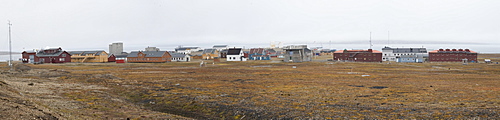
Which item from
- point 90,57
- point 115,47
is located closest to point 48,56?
point 90,57

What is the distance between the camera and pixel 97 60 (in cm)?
11562

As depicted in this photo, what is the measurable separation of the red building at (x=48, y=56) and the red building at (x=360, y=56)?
9676 cm

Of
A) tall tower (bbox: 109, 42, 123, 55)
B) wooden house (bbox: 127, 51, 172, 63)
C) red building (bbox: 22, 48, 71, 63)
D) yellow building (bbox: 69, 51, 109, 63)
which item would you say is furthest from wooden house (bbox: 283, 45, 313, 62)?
tall tower (bbox: 109, 42, 123, 55)

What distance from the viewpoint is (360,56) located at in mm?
125938

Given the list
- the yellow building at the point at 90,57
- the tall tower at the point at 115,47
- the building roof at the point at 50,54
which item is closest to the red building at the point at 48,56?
the building roof at the point at 50,54

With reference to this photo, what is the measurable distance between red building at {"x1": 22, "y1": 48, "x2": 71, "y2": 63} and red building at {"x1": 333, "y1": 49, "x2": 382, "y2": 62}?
3809 inches

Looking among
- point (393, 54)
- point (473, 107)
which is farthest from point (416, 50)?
point (473, 107)

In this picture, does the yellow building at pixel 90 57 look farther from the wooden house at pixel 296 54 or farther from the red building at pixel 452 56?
the red building at pixel 452 56

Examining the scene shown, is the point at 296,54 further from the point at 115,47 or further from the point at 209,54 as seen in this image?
the point at 115,47

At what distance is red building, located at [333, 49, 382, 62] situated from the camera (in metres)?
123

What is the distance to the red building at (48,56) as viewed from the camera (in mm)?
106125

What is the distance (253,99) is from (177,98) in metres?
6.21

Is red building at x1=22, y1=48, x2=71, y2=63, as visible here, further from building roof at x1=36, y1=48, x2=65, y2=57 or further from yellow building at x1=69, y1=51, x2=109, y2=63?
yellow building at x1=69, y1=51, x2=109, y2=63

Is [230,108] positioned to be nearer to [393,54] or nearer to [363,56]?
[363,56]
